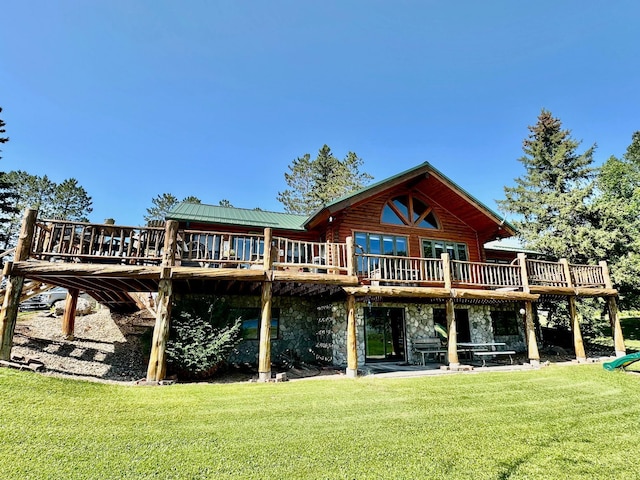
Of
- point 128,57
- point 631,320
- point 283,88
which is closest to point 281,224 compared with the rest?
point 283,88

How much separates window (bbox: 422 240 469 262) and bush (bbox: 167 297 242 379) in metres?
8.86

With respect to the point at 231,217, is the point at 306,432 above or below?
below

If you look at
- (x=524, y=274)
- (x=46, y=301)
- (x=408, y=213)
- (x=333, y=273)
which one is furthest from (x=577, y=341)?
(x=46, y=301)

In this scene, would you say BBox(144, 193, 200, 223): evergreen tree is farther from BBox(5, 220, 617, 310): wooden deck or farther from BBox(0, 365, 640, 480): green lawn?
BBox(0, 365, 640, 480): green lawn

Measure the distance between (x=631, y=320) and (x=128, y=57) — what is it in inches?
1446

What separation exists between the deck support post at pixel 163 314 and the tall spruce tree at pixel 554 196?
1902 cm

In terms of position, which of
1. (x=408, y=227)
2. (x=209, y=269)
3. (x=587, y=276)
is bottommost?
(x=209, y=269)

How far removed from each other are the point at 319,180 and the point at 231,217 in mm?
21051

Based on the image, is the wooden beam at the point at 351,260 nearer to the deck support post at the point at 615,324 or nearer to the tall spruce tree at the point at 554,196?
the deck support post at the point at 615,324

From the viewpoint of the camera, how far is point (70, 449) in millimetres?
4195

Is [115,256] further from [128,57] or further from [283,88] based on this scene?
[283,88]

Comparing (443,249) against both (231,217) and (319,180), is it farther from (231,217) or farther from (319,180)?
(319,180)

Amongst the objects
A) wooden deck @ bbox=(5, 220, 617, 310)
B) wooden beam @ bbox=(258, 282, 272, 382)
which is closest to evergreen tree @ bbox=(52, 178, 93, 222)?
wooden deck @ bbox=(5, 220, 617, 310)

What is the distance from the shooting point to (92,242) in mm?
8266
